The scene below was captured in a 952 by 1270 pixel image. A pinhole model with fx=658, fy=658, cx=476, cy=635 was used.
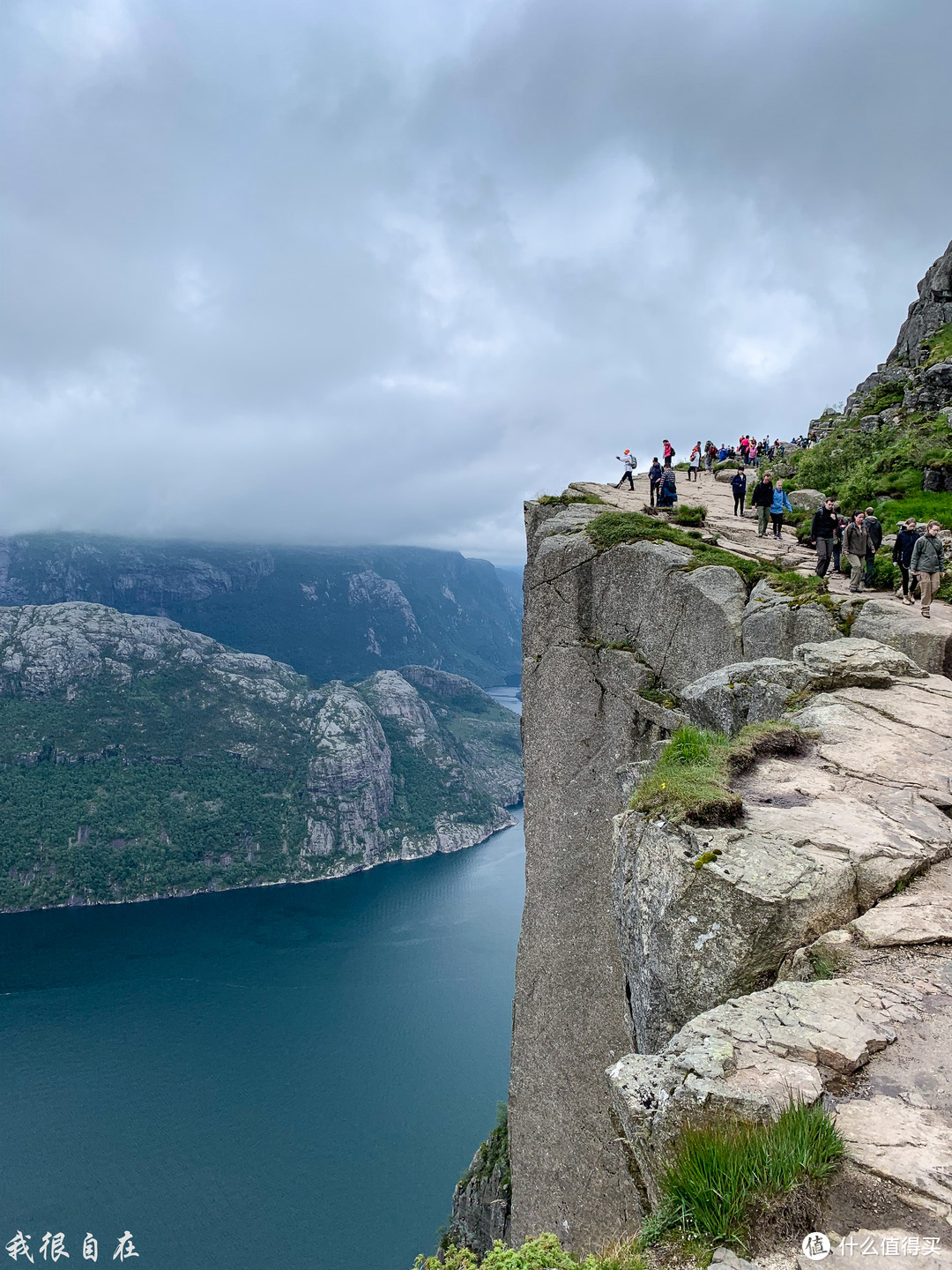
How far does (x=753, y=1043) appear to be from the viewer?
4.64m

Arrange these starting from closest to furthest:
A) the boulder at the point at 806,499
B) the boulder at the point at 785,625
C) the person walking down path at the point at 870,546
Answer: the boulder at the point at 785,625
the person walking down path at the point at 870,546
the boulder at the point at 806,499

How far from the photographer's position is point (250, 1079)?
76438mm

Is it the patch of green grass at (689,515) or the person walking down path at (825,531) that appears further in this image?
the patch of green grass at (689,515)

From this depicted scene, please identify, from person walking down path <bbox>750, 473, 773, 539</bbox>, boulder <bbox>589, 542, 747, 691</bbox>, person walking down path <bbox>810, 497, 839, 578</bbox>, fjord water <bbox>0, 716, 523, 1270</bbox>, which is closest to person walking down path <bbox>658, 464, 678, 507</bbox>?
person walking down path <bbox>750, 473, 773, 539</bbox>

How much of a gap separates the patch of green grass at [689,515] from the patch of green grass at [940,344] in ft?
68.5

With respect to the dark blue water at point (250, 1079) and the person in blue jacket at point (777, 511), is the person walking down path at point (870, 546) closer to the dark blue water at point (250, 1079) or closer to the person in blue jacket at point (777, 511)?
the person in blue jacket at point (777, 511)

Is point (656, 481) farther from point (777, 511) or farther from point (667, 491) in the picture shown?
point (777, 511)

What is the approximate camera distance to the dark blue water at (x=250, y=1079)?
58.1 meters

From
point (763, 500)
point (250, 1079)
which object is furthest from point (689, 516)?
point (250, 1079)

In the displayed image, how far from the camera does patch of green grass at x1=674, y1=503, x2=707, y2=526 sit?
2042 cm

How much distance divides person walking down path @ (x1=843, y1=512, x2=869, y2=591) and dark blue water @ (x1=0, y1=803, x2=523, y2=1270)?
61775 mm

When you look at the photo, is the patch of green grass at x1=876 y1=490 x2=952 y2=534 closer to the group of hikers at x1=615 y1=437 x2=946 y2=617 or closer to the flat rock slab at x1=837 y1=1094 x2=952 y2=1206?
the group of hikers at x1=615 y1=437 x2=946 y2=617

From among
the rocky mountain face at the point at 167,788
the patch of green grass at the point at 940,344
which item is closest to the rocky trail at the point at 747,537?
the patch of green grass at the point at 940,344

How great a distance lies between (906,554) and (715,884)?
1286 centimetres
